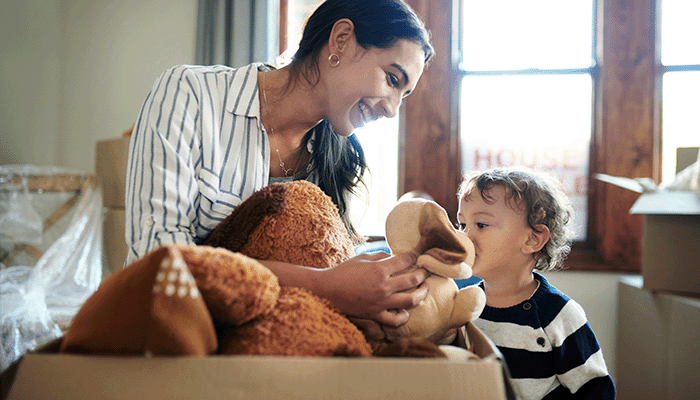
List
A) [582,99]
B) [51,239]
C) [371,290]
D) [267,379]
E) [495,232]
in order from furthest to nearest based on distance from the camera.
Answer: [582,99] → [51,239] → [495,232] → [371,290] → [267,379]

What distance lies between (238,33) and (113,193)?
3.39ft

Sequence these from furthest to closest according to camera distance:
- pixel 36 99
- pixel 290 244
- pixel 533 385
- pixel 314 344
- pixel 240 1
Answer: pixel 36 99, pixel 240 1, pixel 533 385, pixel 290 244, pixel 314 344

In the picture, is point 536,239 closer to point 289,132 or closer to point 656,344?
point 289,132

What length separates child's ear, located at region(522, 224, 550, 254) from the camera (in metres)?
0.97

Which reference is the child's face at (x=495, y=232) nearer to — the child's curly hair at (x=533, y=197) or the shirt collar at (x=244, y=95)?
the child's curly hair at (x=533, y=197)

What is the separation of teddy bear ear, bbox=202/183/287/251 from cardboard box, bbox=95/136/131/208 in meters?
1.61

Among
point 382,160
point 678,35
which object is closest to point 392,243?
point 382,160

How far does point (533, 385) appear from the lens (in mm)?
854

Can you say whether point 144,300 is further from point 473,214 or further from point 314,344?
point 473,214

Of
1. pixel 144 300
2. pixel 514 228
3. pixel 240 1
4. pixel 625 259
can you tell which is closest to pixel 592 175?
pixel 625 259

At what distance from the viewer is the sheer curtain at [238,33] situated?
7.72 feet

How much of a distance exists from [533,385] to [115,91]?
8.88ft

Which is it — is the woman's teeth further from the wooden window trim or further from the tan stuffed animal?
the wooden window trim

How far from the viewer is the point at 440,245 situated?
0.65m
